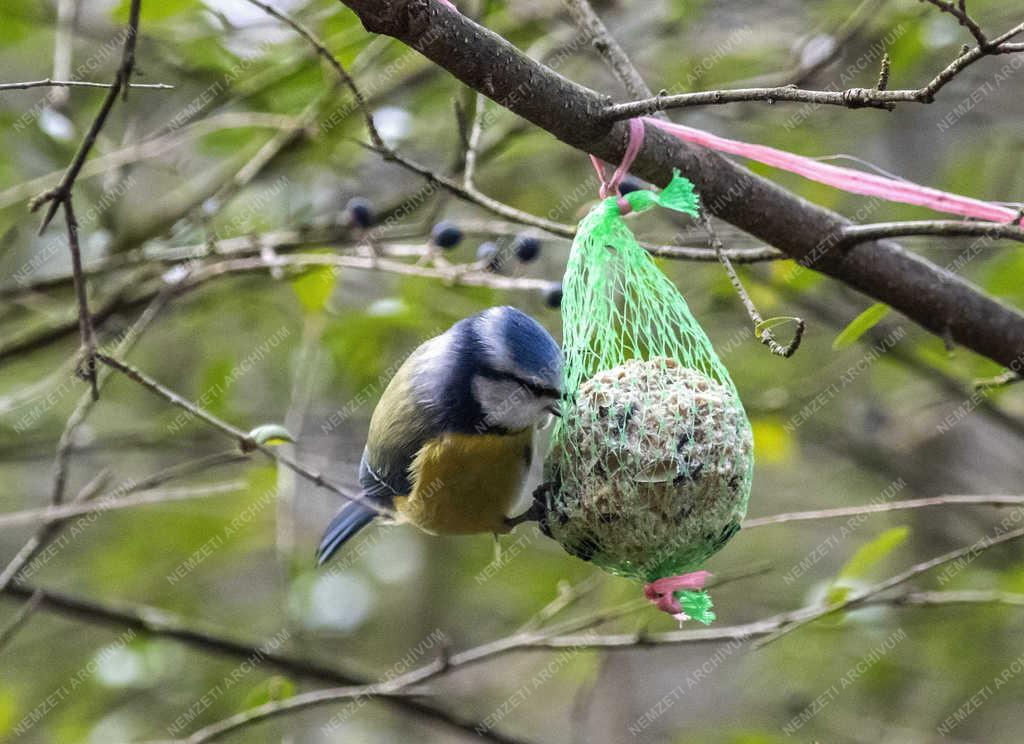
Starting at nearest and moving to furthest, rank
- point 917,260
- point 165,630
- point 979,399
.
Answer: point 917,260 → point 165,630 → point 979,399

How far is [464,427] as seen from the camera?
245 centimetres

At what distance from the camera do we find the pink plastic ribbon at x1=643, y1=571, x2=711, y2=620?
80.4 inches

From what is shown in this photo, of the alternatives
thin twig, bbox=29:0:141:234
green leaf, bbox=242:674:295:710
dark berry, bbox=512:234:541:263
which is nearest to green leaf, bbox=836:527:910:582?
dark berry, bbox=512:234:541:263

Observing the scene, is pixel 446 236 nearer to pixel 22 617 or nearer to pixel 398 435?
pixel 398 435

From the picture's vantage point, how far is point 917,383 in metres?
4.55

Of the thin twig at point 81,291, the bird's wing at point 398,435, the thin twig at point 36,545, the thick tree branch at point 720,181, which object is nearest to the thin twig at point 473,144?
the thick tree branch at point 720,181

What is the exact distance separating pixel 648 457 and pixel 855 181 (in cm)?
62

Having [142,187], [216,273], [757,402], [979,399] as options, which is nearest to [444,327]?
[216,273]

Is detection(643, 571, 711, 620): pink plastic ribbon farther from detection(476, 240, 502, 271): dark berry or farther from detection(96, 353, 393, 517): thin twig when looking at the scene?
detection(476, 240, 502, 271): dark berry

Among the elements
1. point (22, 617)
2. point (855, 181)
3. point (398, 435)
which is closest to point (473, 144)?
point (398, 435)

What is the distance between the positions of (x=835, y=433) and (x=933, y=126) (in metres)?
1.71

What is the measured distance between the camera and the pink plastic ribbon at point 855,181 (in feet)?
6.38

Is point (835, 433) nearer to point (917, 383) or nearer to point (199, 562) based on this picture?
point (917, 383)

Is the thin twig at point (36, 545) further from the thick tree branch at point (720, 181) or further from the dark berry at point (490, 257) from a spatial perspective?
the thick tree branch at point (720, 181)
